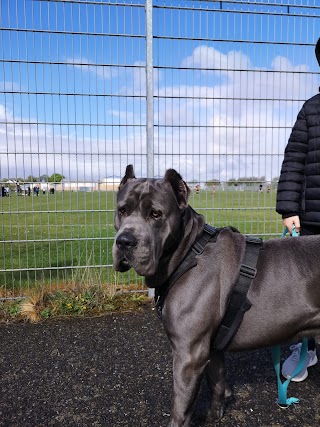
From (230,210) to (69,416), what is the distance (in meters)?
3.60

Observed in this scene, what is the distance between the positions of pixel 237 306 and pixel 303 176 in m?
1.41

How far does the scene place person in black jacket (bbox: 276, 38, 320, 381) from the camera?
10.2 ft

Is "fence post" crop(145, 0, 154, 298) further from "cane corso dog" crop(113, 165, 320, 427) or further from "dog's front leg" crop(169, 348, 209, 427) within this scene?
"dog's front leg" crop(169, 348, 209, 427)

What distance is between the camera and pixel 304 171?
322cm

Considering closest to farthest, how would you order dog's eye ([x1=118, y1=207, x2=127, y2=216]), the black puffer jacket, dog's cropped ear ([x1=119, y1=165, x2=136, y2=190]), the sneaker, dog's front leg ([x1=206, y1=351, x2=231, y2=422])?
dog's eye ([x1=118, y1=207, x2=127, y2=216]) → dog's cropped ear ([x1=119, y1=165, x2=136, y2=190]) → dog's front leg ([x1=206, y1=351, x2=231, y2=422]) → the black puffer jacket → the sneaker

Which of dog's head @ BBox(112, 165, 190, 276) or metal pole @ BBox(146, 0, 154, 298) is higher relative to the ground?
metal pole @ BBox(146, 0, 154, 298)

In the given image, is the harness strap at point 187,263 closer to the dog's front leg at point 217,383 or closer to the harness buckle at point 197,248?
the harness buckle at point 197,248

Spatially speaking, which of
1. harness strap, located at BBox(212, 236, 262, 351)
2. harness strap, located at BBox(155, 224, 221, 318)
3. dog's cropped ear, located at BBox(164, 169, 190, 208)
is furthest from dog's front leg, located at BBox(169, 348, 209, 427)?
dog's cropped ear, located at BBox(164, 169, 190, 208)

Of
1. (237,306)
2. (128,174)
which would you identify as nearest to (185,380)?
(237,306)

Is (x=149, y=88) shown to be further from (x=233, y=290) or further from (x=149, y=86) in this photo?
(x=233, y=290)

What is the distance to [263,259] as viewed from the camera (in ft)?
8.41

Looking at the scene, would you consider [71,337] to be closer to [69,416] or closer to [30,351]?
[30,351]

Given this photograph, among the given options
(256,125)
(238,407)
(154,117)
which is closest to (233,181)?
(256,125)

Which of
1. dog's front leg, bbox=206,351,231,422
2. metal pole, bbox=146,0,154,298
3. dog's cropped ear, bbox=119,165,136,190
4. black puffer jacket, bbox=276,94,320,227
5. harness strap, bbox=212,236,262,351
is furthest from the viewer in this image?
metal pole, bbox=146,0,154,298
